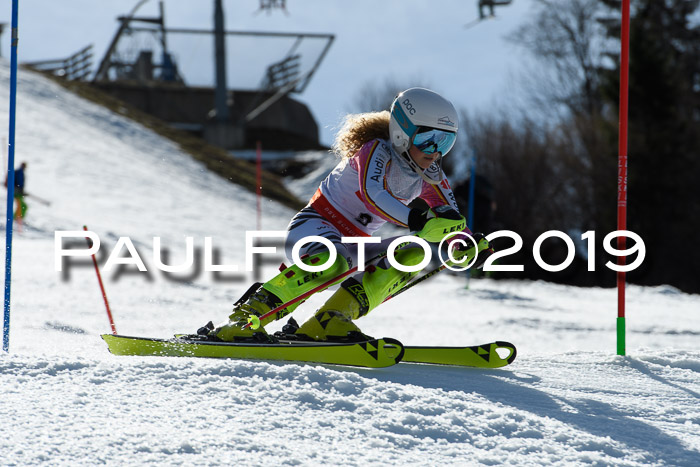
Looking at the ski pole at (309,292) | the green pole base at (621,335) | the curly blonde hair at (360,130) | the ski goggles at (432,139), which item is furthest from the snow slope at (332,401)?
the curly blonde hair at (360,130)

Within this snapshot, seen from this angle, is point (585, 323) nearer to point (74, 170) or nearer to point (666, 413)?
point (666, 413)

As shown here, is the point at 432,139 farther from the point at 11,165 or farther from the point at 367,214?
the point at 11,165

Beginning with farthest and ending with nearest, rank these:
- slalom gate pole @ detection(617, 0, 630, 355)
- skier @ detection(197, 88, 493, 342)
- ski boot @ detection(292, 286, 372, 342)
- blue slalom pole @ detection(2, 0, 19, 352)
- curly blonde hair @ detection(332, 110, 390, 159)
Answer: slalom gate pole @ detection(617, 0, 630, 355), curly blonde hair @ detection(332, 110, 390, 159), ski boot @ detection(292, 286, 372, 342), skier @ detection(197, 88, 493, 342), blue slalom pole @ detection(2, 0, 19, 352)

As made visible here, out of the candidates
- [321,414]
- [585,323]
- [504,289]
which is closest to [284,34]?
[504,289]

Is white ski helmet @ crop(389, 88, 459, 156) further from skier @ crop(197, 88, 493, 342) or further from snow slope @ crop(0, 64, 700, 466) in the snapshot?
snow slope @ crop(0, 64, 700, 466)

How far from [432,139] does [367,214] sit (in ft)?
1.60

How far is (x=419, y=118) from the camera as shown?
351 cm

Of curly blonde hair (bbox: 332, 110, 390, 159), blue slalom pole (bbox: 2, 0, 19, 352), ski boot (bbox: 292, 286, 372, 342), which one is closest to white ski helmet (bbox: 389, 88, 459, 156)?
curly blonde hair (bbox: 332, 110, 390, 159)

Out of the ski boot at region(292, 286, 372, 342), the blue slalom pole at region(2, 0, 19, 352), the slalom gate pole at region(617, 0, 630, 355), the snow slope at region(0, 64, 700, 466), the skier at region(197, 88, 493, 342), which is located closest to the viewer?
the snow slope at region(0, 64, 700, 466)

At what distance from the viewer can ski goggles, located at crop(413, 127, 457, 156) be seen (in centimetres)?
353

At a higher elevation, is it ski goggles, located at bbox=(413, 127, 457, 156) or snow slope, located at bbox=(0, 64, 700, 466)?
ski goggles, located at bbox=(413, 127, 457, 156)

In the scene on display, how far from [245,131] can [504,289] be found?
19097 millimetres

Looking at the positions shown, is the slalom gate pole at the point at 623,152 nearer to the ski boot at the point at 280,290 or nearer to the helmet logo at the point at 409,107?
the helmet logo at the point at 409,107

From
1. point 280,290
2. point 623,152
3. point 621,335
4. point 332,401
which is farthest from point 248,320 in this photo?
point 623,152
